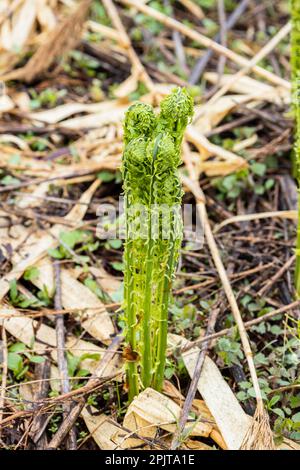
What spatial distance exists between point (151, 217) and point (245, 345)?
689 mm

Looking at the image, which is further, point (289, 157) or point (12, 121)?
point (12, 121)

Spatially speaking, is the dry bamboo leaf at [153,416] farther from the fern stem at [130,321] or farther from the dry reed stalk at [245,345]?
the dry reed stalk at [245,345]


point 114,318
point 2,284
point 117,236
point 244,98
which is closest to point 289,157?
point 244,98

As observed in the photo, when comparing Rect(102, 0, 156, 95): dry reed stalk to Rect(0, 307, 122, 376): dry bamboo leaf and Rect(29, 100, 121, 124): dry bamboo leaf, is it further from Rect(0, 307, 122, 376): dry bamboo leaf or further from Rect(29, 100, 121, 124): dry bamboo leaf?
Rect(0, 307, 122, 376): dry bamboo leaf

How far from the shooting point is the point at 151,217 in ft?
5.68

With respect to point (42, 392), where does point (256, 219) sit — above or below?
above

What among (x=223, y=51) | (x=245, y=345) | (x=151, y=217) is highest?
(x=223, y=51)

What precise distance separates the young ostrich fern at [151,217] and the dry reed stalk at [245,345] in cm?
31

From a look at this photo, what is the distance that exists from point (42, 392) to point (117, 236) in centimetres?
82

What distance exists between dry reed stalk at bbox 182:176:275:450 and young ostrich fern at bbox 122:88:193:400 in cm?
31

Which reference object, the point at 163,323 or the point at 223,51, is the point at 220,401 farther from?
the point at 223,51

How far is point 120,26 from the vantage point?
382 cm

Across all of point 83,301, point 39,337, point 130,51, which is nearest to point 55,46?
point 130,51
